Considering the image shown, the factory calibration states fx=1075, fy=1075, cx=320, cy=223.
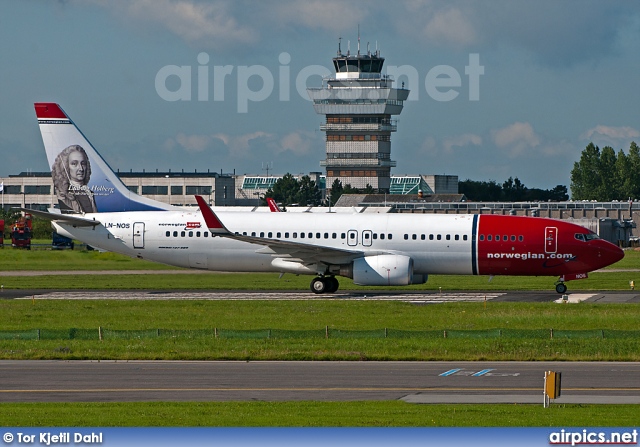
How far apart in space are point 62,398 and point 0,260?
6294 cm

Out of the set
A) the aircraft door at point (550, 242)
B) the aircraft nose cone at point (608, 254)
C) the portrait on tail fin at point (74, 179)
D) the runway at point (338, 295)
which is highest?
the portrait on tail fin at point (74, 179)

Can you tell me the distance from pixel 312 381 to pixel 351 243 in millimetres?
26909

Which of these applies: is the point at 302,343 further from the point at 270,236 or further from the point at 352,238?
the point at 270,236

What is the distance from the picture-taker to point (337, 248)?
2137 inches

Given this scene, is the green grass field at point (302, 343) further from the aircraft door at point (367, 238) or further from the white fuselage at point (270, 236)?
the aircraft door at point (367, 238)

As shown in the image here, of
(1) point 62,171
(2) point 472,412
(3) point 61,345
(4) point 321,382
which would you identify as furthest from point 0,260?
(2) point 472,412

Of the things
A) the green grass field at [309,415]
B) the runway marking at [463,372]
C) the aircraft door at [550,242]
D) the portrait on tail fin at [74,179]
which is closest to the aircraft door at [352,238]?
the aircraft door at [550,242]

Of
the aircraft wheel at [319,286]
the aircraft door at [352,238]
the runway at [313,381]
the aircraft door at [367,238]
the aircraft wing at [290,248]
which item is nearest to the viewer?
the runway at [313,381]

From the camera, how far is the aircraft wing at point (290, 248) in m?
52.6

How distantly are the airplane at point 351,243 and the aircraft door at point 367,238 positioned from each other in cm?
5

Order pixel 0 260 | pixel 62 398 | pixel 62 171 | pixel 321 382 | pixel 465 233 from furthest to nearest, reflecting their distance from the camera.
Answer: pixel 0 260
pixel 62 171
pixel 465 233
pixel 321 382
pixel 62 398

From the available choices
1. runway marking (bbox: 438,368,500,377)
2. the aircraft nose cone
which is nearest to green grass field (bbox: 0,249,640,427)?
runway marking (bbox: 438,368,500,377)

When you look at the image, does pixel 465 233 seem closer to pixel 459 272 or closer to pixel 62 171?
pixel 459 272

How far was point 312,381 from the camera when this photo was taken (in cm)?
2789
